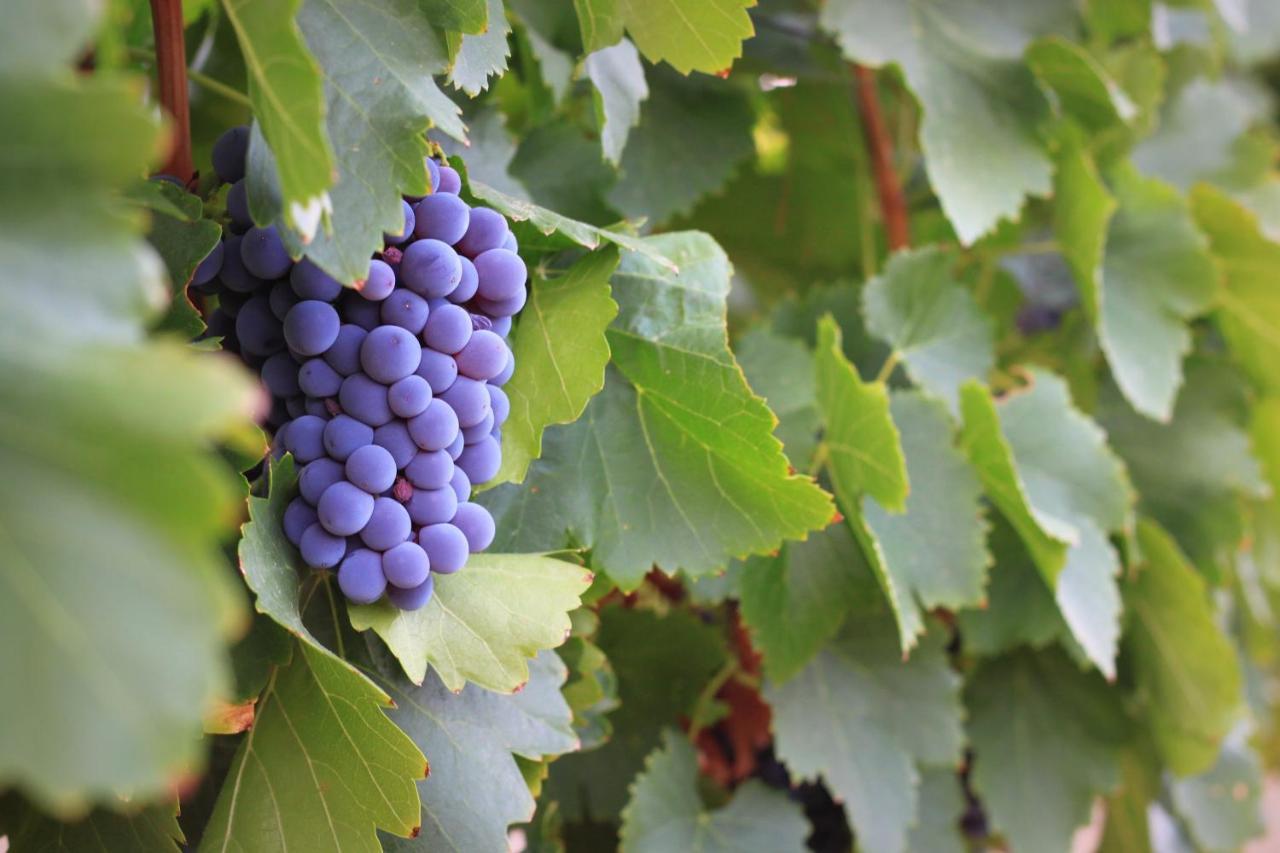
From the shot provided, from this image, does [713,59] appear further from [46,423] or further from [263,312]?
[46,423]

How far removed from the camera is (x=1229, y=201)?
90cm

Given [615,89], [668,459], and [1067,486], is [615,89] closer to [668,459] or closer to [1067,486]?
[668,459]

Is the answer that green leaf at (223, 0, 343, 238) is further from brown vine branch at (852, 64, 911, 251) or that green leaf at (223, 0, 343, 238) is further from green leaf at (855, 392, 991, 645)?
brown vine branch at (852, 64, 911, 251)

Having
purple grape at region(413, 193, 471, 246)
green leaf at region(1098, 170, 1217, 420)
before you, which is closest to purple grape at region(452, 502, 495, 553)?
purple grape at region(413, 193, 471, 246)

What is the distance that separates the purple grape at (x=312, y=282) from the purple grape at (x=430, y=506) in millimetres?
80

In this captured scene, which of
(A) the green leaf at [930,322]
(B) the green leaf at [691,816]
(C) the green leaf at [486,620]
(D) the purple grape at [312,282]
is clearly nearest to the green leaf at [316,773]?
(C) the green leaf at [486,620]

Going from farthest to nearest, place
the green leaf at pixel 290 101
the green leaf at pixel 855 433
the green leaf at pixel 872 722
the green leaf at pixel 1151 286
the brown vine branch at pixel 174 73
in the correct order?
the green leaf at pixel 1151 286, the green leaf at pixel 872 722, the green leaf at pixel 855 433, the brown vine branch at pixel 174 73, the green leaf at pixel 290 101

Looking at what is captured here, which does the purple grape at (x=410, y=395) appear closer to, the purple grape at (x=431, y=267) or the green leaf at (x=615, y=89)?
the purple grape at (x=431, y=267)

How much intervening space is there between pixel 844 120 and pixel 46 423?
2.79 feet

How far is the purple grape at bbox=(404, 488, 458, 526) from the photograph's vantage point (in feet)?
1.32

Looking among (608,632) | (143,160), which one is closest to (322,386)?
(143,160)

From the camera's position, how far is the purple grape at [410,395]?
0.39m

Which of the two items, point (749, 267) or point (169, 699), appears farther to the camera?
point (749, 267)

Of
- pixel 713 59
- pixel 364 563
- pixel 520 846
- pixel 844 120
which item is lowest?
pixel 520 846
